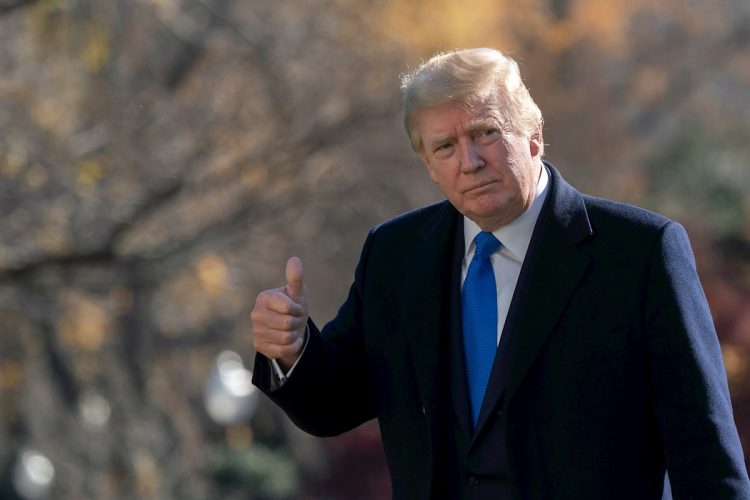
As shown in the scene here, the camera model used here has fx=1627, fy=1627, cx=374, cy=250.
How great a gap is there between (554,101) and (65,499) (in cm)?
1081

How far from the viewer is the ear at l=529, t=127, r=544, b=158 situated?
11.4 feet

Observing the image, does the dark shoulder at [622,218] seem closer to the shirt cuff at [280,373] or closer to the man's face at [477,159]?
the man's face at [477,159]

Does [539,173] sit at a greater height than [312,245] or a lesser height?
lesser

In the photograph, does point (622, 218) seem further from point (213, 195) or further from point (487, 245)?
point (213, 195)

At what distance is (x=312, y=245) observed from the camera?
→ 1628 centimetres

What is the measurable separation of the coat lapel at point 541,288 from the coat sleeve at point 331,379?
409 mm

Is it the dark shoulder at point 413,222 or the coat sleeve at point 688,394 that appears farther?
the dark shoulder at point 413,222

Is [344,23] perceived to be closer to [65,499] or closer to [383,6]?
[383,6]

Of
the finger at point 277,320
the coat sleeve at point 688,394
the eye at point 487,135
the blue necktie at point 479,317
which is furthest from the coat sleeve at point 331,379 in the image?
the coat sleeve at point 688,394

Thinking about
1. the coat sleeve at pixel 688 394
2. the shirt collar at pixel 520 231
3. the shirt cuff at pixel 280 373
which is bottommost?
the coat sleeve at pixel 688 394

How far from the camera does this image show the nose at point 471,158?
3357mm

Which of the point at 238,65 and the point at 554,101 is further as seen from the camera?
the point at 554,101

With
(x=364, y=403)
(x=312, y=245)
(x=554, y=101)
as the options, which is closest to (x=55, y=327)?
(x=312, y=245)

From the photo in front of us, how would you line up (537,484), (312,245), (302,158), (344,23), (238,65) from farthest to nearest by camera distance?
(312,245)
(344,23)
(238,65)
(302,158)
(537,484)
